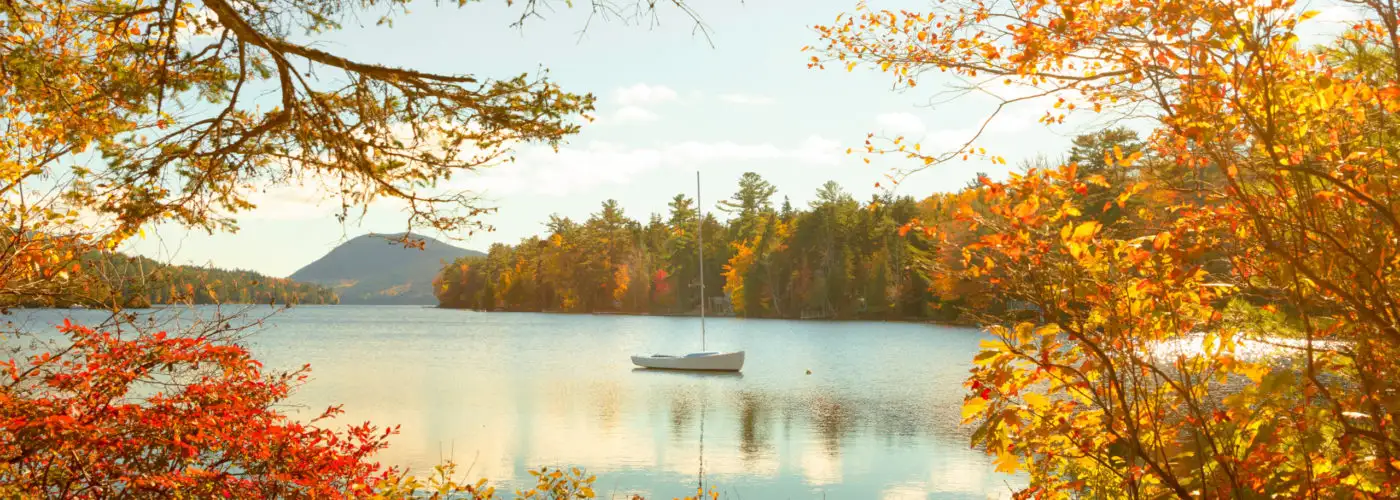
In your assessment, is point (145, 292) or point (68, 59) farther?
point (68, 59)

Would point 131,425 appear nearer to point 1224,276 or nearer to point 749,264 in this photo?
point 1224,276

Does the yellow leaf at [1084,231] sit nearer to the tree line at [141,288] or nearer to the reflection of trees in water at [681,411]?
the tree line at [141,288]

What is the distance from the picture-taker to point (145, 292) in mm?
4746

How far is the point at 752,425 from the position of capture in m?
19.3

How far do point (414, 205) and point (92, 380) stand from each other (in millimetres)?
1979

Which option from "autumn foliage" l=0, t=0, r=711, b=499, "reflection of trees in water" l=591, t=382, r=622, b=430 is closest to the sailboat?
"reflection of trees in water" l=591, t=382, r=622, b=430

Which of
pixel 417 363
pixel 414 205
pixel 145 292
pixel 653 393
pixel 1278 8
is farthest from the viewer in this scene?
pixel 417 363

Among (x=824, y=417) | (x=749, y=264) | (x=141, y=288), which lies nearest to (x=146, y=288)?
(x=141, y=288)

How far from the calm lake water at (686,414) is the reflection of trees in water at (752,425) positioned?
0.04 meters

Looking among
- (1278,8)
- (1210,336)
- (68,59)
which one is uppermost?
(68,59)

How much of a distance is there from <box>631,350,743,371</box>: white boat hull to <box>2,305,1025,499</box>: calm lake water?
78cm

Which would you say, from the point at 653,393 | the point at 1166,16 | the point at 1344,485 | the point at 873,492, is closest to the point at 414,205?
the point at 1166,16

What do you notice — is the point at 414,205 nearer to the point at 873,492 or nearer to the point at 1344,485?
the point at 1344,485

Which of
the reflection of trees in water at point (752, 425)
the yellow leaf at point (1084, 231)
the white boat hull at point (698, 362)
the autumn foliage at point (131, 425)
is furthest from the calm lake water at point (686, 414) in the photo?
the yellow leaf at point (1084, 231)
